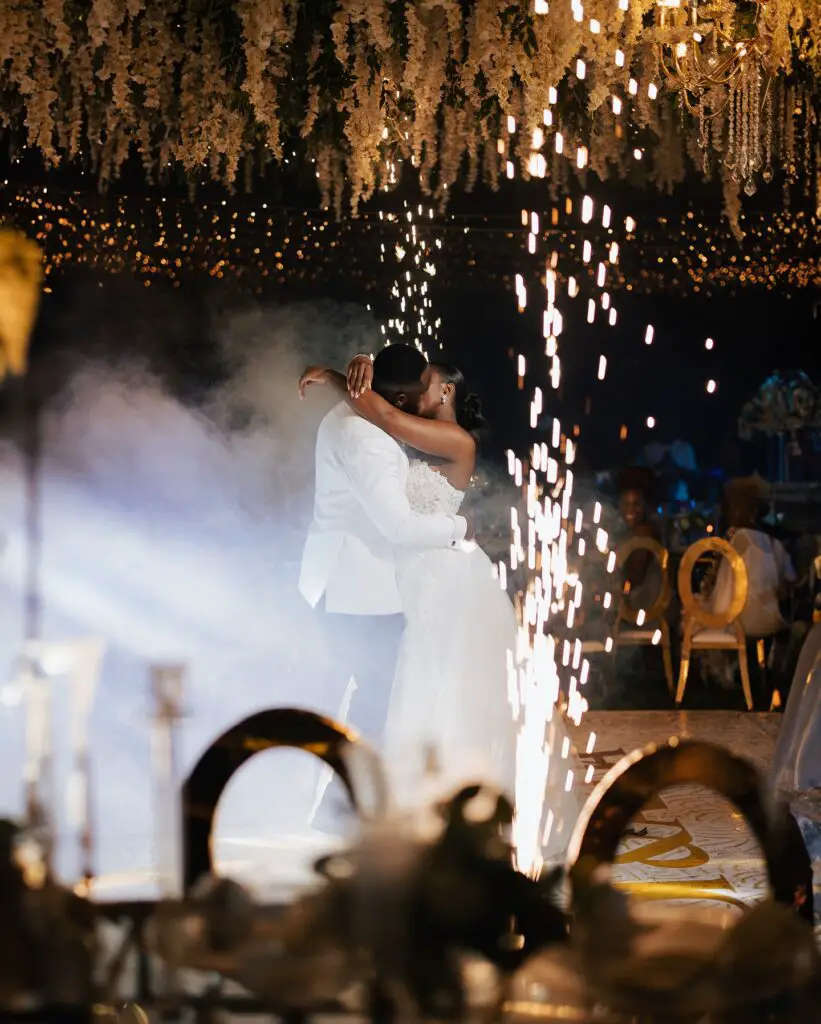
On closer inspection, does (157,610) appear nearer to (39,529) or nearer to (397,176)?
(39,529)

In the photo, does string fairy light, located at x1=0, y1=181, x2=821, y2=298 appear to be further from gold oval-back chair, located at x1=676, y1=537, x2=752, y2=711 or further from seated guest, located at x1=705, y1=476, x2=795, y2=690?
gold oval-back chair, located at x1=676, y1=537, x2=752, y2=711

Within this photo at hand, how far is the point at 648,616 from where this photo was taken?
617 cm

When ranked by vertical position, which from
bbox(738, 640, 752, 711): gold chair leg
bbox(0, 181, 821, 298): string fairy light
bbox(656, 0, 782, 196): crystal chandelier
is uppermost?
bbox(656, 0, 782, 196): crystal chandelier

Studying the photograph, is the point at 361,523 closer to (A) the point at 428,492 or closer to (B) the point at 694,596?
(A) the point at 428,492

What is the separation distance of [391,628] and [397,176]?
94.3 inches

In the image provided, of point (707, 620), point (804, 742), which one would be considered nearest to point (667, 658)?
point (707, 620)

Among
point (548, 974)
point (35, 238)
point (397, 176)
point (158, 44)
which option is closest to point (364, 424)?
point (158, 44)

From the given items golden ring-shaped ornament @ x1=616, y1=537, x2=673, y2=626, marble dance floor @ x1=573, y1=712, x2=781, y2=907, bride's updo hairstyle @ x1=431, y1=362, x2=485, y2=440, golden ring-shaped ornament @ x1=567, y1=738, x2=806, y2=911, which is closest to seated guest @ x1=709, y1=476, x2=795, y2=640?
golden ring-shaped ornament @ x1=616, y1=537, x2=673, y2=626

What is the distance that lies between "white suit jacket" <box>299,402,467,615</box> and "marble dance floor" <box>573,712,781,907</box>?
112 centimetres

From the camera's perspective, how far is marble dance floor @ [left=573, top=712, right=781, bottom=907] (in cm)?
308

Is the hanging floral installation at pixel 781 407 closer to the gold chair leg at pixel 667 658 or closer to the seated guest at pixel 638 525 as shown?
the seated guest at pixel 638 525

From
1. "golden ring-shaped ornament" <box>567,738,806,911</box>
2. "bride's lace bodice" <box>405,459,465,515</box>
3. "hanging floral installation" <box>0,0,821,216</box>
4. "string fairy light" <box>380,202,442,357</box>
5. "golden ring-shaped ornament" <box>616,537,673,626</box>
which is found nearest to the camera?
"golden ring-shaped ornament" <box>567,738,806,911</box>

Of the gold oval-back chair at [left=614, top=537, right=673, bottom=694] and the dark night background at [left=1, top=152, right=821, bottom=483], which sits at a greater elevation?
the dark night background at [left=1, top=152, right=821, bottom=483]

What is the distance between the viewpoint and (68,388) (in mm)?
5316
